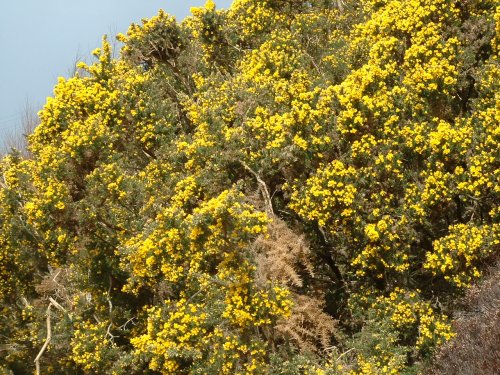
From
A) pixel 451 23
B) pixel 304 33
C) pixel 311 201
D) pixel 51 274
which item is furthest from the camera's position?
pixel 304 33

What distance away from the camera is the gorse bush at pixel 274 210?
7633 millimetres

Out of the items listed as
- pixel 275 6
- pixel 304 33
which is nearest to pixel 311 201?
pixel 304 33

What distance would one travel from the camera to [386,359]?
7.87 m

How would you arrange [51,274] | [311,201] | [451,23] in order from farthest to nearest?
[51,274] → [451,23] → [311,201]

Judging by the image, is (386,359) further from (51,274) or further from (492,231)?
(51,274)

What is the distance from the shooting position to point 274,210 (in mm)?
10078

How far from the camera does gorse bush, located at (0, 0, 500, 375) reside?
763 centimetres

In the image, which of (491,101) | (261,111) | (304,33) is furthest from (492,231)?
(304,33)

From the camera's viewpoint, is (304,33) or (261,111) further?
(304,33)

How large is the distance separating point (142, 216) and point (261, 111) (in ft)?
9.25

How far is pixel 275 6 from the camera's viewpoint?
1485 cm

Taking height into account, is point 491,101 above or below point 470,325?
above

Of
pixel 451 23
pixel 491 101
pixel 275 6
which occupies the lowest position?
pixel 491 101

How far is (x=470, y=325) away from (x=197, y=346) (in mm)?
3913
